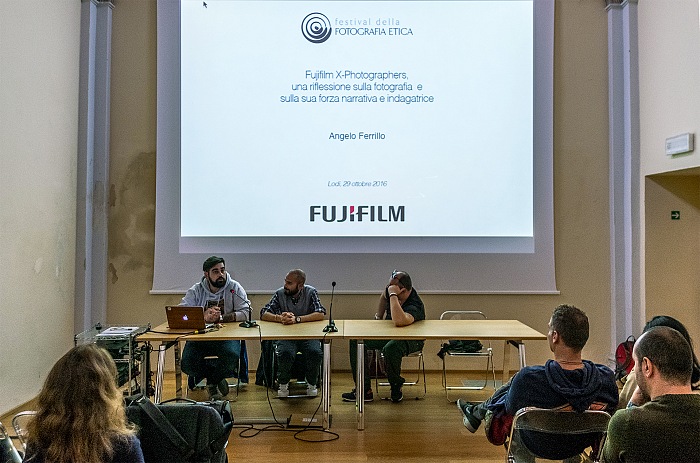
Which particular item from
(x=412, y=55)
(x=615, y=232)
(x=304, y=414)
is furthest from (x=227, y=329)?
(x=615, y=232)

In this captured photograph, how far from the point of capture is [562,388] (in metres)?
2.72

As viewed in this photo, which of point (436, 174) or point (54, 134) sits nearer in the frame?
point (54, 134)

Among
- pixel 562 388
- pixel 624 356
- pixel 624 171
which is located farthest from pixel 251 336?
pixel 624 171

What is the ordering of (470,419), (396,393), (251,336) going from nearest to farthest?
(470,419) → (251,336) → (396,393)

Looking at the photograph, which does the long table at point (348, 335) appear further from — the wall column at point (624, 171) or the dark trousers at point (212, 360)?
the wall column at point (624, 171)

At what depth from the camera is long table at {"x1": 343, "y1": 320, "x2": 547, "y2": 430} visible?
4.40 m

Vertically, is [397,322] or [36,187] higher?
[36,187]

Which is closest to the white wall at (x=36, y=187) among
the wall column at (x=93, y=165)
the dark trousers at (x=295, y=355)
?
the wall column at (x=93, y=165)

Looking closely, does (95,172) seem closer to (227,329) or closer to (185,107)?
(185,107)

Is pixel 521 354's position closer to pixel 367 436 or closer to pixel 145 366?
pixel 367 436

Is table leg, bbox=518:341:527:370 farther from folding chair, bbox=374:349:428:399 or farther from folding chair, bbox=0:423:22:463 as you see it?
folding chair, bbox=0:423:22:463

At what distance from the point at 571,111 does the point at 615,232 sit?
48.6 inches

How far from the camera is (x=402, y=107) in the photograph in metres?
6.36

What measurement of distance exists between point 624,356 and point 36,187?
522 centimetres
